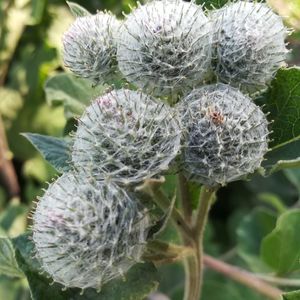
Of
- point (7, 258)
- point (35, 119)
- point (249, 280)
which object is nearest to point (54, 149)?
point (7, 258)

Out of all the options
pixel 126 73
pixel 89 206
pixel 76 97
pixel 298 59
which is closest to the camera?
pixel 89 206

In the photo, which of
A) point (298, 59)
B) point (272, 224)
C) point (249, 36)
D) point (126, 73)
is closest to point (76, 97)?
point (126, 73)

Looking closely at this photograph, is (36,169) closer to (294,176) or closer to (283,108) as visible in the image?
(294,176)

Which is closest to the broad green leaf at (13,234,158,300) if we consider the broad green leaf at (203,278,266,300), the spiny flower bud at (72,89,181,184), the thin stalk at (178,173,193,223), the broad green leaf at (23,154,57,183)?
the thin stalk at (178,173,193,223)

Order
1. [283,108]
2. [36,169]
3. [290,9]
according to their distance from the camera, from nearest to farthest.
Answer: [283,108]
[290,9]
[36,169]

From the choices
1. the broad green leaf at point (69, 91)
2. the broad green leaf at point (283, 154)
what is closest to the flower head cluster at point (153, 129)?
the broad green leaf at point (283, 154)

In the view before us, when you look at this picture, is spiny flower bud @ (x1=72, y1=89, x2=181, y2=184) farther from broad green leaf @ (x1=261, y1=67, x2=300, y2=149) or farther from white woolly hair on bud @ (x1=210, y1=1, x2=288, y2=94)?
broad green leaf @ (x1=261, y1=67, x2=300, y2=149)

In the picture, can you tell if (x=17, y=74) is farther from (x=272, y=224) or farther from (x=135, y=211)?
(x=135, y=211)
